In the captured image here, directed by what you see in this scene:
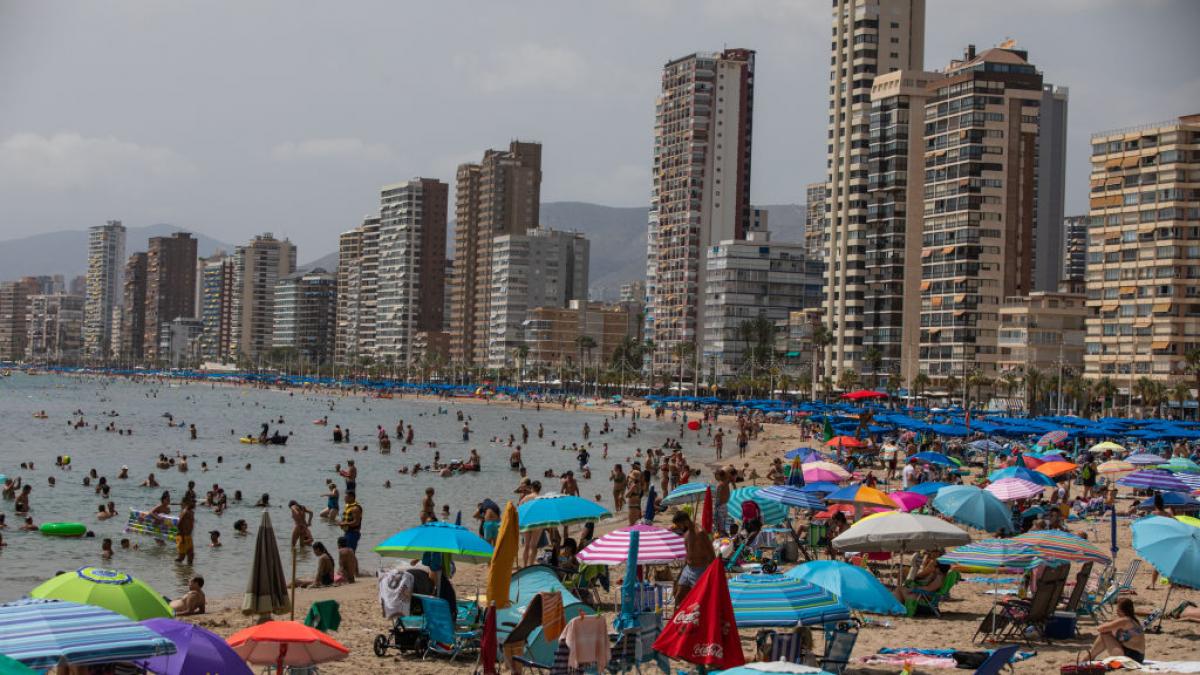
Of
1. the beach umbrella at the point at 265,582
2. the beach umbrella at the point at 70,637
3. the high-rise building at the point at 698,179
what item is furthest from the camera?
the high-rise building at the point at 698,179

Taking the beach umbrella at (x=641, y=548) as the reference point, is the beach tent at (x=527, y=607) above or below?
below

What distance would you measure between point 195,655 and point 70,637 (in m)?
1.32

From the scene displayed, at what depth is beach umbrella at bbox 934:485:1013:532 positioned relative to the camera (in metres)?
20.0

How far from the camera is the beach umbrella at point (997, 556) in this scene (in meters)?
15.9

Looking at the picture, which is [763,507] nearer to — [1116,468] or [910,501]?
[910,501]

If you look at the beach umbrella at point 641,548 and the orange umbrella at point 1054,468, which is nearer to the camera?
the beach umbrella at point 641,548

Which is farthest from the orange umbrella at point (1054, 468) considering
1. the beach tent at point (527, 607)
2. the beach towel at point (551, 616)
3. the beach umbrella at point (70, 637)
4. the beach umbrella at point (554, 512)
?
the beach umbrella at point (70, 637)

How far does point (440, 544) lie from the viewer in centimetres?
1592

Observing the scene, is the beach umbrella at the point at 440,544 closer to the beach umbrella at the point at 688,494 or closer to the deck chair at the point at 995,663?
the deck chair at the point at 995,663

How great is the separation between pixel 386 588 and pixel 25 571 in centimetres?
1197

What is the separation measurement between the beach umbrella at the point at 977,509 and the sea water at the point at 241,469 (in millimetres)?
11204

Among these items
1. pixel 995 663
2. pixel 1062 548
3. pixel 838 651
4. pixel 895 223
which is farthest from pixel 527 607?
pixel 895 223

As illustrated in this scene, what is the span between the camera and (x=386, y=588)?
15789 mm

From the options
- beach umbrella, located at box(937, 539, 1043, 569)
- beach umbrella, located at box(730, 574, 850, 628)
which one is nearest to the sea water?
beach umbrella, located at box(937, 539, 1043, 569)
